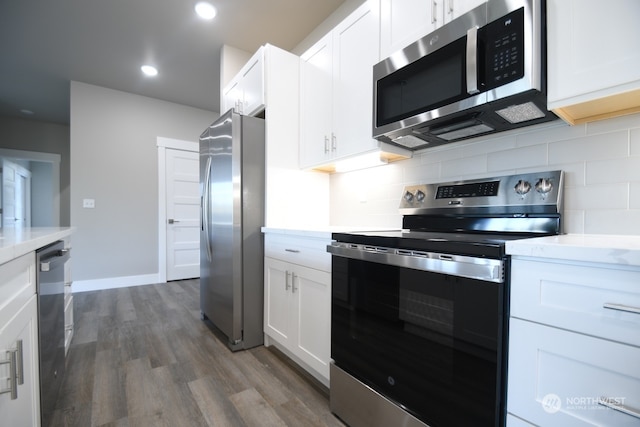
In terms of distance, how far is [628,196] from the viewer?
107cm

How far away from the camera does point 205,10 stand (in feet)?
8.15

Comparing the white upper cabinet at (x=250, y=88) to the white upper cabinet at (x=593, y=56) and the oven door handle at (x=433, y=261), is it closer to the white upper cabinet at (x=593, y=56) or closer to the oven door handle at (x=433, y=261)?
the oven door handle at (x=433, y=261)

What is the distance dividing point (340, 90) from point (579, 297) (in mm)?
1651

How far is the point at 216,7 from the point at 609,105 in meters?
2.75

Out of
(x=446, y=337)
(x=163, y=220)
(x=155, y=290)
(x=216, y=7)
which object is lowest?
(x=155, y=290)

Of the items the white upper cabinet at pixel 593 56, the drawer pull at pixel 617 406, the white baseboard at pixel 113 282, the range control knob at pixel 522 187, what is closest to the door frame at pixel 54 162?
the white baseboard at pixel 113 282

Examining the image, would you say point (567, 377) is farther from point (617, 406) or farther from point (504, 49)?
point (504, 49)

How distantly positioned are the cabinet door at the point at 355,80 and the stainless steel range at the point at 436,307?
55 cm

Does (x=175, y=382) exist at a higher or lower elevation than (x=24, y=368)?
lower

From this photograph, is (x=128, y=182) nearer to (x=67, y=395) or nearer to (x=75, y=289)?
(x=75, y=289)

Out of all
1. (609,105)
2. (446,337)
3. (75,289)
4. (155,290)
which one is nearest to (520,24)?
(609,105)

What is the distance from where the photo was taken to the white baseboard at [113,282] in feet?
12.4

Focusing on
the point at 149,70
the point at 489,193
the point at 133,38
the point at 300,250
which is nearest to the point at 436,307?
the point at 489,193

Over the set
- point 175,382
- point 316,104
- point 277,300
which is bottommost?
point 175,382
